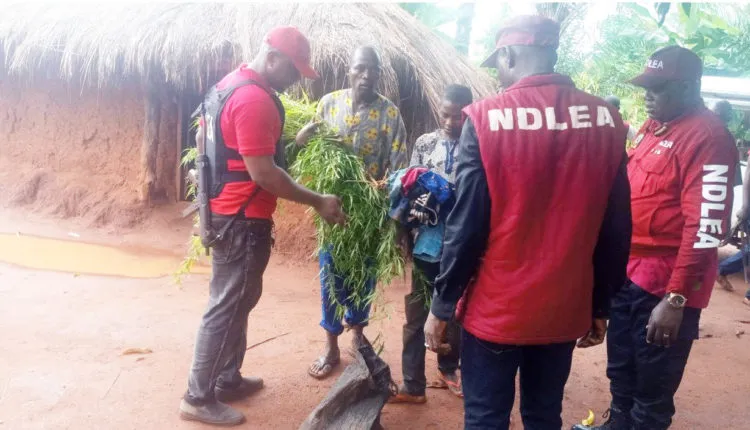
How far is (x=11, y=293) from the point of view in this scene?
4.86m

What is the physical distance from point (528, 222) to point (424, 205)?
0.89 metres

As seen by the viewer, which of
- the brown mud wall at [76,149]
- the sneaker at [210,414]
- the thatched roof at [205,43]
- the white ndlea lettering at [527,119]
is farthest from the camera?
the brown mud wall at [76,149]

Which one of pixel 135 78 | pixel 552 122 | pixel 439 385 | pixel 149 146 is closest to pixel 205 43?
pixel 135 78

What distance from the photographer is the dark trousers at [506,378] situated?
6.79ft

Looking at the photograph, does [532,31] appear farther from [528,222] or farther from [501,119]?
[528,222]

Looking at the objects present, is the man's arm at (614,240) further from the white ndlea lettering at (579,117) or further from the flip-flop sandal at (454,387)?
the flip-flop sandal at (454,387)

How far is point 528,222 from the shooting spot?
1.91m

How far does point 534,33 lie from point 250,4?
19.3 feet

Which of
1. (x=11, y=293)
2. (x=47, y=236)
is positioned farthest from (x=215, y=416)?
(x=47, y=236)

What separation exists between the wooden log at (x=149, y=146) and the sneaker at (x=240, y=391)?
16.2 feet

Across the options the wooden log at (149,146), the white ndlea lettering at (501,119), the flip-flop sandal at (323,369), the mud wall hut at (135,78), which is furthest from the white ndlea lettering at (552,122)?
the wooden log at (149,146)

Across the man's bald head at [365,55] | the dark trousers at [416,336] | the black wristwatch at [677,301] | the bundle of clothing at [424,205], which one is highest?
the man's bald head at [365,55]

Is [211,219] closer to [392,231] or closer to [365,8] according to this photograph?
[392,231]

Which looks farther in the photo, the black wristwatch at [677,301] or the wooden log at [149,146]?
the wooden log at [149,146]
